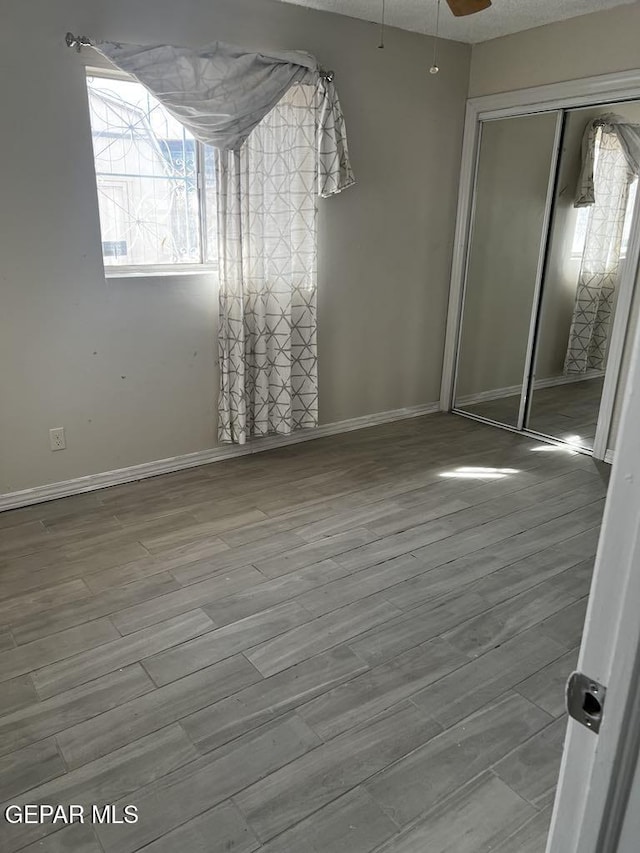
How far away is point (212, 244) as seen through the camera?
138 inches

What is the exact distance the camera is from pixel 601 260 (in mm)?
3787

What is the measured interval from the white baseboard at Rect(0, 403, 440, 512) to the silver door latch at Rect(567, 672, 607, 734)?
3077 millimetres

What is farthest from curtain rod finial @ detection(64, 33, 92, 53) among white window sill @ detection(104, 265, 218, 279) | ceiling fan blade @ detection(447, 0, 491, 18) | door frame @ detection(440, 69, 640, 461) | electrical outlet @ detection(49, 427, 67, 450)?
door frame @ detection(440, 69, 640, 461)

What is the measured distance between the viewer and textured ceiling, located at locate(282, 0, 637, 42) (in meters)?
3.35

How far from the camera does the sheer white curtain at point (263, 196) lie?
10.3ft

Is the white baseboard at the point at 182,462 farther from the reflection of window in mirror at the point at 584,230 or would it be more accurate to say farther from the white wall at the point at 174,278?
the reflection of window in mirror at the point at 584,230

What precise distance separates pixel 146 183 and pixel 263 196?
2.06 ft

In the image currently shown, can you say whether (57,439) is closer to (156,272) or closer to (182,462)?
(182,462)

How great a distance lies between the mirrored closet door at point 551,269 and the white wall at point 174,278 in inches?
11.8

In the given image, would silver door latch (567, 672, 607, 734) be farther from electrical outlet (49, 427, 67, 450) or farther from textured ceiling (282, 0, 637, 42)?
textured ceiling (282, 0, 637, 42)

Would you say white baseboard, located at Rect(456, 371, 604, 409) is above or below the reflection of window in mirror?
below

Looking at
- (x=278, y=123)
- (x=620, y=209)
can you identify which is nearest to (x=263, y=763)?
(x=278, y=123)

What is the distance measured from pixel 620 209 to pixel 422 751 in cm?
320

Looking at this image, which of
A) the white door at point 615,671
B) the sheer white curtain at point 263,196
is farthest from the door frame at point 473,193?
the white door at point 615,671
